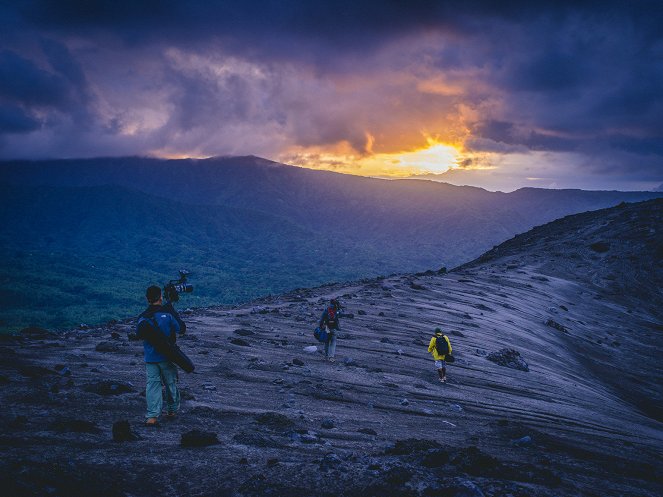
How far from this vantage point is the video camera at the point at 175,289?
25.8 feet

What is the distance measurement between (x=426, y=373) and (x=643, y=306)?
111 feet

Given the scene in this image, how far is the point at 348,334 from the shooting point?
55.8 feet

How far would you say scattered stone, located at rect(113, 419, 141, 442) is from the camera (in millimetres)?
6348

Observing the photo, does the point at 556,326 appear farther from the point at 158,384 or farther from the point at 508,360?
the point at 158,384

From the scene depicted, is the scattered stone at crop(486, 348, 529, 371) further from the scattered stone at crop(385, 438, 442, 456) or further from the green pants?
the green pants

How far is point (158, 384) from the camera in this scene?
720cm

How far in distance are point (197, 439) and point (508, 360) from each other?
1333cm

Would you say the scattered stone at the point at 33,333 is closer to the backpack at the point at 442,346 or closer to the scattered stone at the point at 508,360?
the backpack at the point at 442,346

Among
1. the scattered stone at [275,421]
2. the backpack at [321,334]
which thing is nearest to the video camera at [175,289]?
the scattered stone at [275,421]

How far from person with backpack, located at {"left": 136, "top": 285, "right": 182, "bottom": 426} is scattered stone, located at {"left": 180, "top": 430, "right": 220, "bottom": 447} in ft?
3.14

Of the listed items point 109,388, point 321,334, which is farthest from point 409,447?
point 321,334

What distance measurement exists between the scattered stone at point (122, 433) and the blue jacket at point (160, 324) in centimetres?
109

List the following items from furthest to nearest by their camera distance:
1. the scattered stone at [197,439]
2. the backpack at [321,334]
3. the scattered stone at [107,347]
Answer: the backpack at [321,334] < the scattered stone at [107,347] < the scattered stone at [197,439]

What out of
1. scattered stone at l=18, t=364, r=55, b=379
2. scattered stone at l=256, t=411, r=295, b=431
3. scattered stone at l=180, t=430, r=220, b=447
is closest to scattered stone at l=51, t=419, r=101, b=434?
scattered stone at l=180, t=430, r=220, b=447
